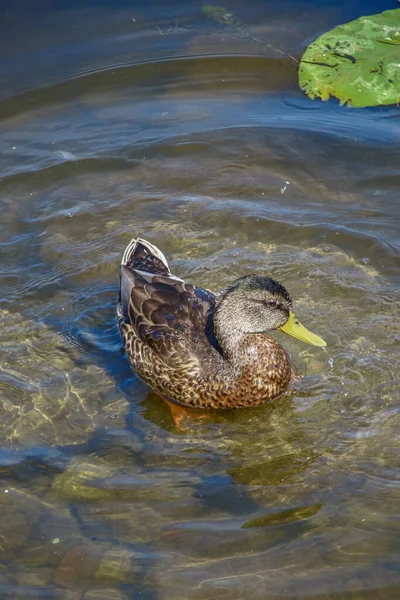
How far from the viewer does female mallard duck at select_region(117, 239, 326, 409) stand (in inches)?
250

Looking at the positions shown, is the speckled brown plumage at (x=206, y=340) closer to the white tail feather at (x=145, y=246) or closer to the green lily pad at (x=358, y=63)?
the white tail feather at (x=145, y=246)

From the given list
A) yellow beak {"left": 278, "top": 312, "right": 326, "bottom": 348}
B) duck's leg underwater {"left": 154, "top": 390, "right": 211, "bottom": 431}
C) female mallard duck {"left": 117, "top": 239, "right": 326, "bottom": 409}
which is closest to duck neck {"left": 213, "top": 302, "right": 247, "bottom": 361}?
female mallard duck {"left": 117, "top": 239, "right": 326, "bottom": 409}

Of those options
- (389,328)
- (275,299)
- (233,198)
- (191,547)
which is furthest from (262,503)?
(233,198)

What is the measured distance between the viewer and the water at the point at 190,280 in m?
5.14

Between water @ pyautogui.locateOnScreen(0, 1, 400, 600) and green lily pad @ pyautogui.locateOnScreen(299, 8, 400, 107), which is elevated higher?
green lily pad @ pyautogui.locateOnScreen(299, 8, 400, 107)

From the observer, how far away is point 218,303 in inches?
252

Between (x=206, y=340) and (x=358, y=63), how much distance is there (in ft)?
13.6

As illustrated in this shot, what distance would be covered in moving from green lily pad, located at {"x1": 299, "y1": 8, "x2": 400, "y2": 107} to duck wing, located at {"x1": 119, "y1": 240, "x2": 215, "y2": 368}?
3.35 metres

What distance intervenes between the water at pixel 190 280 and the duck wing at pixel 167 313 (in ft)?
1.46

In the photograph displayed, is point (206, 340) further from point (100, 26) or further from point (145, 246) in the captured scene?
point (100, 26)

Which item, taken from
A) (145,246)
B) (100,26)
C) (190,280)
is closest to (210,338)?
(190,280)

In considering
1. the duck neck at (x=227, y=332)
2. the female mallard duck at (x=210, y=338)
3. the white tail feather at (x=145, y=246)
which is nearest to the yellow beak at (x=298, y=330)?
the female mallard duck at (x=210, y=338)

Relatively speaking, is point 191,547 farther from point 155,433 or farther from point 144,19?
point 144,19

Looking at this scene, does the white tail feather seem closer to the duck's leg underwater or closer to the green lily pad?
the duck's leg underwater
